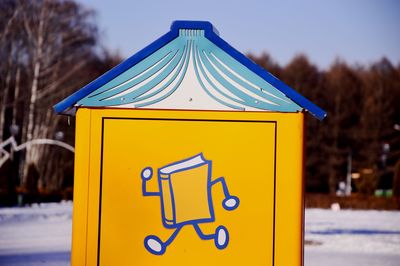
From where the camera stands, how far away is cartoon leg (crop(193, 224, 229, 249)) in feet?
17.3

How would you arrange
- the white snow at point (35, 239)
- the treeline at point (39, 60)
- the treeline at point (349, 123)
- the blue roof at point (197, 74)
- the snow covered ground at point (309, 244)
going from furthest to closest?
the treeline at point (349, 123) < the treeline at point (39, 60) < the snow covered ground at point (309, 244) < the white snow at point (35, 239) < the blue roof at point (197, 74)

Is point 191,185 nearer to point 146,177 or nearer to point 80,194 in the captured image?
point 146,177

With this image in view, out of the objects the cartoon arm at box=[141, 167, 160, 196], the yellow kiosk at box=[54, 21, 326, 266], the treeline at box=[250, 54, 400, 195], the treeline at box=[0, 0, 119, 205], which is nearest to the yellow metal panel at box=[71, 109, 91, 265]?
the yellow kiosk at box=[54, 21, 326, 266]

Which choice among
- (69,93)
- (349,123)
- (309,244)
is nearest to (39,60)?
(69,93)

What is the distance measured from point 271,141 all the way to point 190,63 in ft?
2.87

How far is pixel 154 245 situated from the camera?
17.3 ft

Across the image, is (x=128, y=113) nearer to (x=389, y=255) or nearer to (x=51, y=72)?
(x=389, y=255)

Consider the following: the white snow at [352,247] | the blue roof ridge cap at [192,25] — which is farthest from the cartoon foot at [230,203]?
the white snow at [352,247]

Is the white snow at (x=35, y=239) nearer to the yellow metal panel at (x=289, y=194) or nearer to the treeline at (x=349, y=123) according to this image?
the yellow metal panel at (x=289, y=194)

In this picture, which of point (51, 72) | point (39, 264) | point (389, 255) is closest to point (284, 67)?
point (51, 72)

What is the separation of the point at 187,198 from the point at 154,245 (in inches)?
16.7

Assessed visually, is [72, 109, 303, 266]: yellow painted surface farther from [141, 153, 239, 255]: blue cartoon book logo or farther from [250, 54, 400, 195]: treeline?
[250, 54, 400, 195]: treeline

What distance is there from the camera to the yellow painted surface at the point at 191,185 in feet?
17.2

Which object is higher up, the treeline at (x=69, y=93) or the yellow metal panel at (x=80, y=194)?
the treeline at (x=69, y=93)
